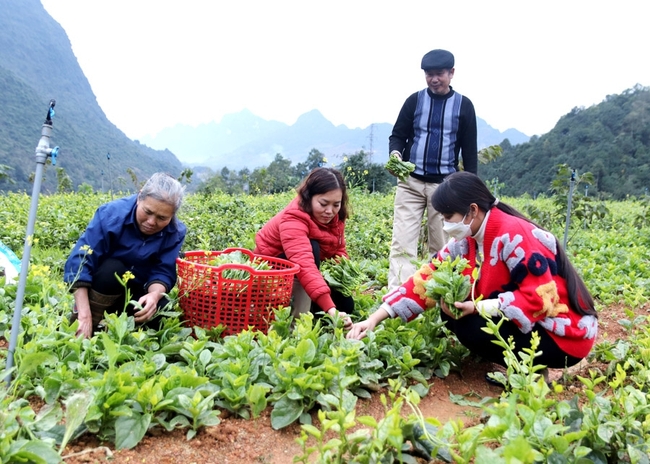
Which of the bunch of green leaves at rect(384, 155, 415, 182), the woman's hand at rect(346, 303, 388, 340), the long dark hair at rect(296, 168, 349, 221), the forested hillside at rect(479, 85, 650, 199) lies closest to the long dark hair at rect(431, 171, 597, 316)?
the woman's hand at rect(346, 303, 388, 340)

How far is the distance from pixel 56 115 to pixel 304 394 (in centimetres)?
2216

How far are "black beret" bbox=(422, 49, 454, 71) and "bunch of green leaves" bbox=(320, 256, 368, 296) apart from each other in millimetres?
1450

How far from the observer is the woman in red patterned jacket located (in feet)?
6.84

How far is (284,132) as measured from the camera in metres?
189

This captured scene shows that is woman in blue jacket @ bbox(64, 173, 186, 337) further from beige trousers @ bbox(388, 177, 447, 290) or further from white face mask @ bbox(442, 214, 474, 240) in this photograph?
beige trousers @ bbox(388, 177, 447, 290)

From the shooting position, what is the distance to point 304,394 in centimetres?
185

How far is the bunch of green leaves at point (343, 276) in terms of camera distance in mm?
3039

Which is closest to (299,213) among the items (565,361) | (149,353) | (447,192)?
(447,192)

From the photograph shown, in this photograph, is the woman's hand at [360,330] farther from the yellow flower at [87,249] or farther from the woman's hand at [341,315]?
the yellow flower at [87,249]

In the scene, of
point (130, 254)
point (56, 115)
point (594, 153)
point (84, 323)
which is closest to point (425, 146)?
point (130, 254)

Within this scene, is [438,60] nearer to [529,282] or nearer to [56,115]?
[529,282]

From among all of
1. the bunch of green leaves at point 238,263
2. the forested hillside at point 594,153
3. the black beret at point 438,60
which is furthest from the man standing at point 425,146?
the forested hillside at point 594,153

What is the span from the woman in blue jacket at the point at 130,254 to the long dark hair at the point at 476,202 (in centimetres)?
120

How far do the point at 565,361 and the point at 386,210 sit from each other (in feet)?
21.9
